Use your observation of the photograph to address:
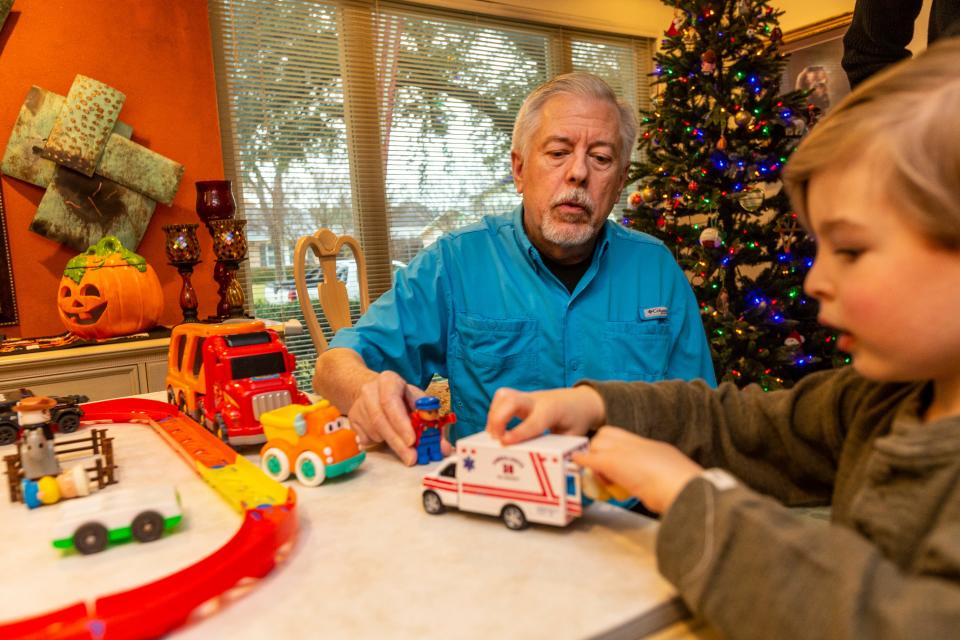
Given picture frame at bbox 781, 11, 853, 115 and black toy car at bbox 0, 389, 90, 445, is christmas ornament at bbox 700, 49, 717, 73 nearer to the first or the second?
picture frame at bbox 781, 11, 853, 115

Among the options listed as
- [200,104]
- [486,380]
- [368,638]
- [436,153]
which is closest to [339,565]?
[368,638]

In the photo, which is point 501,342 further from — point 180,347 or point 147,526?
point 147,526

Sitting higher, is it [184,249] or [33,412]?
[184,249]

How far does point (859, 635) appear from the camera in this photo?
1.64 feet

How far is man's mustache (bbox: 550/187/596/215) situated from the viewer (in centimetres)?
174

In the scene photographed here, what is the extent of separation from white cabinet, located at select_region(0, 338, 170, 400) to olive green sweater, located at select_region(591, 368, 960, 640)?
258cm

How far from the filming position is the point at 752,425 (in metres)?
0.93

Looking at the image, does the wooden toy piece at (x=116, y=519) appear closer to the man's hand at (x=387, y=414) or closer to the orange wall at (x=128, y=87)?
the man's hand at (x=387, y=414)

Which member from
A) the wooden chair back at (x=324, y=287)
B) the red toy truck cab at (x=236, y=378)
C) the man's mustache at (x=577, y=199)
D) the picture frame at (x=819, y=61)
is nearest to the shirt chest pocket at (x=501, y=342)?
the man's mustache at (x=577, y=199)

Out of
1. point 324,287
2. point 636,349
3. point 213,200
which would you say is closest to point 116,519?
point 636,349

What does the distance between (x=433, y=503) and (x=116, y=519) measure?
0.40m

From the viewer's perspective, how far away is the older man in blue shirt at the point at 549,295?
1695 millimetres

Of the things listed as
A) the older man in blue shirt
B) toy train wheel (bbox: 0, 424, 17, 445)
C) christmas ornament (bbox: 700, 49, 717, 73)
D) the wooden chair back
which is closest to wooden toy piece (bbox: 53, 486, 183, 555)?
toy train wheel (bbox: 0, 424, 17, 445)

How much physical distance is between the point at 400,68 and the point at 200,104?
4.47 feet
